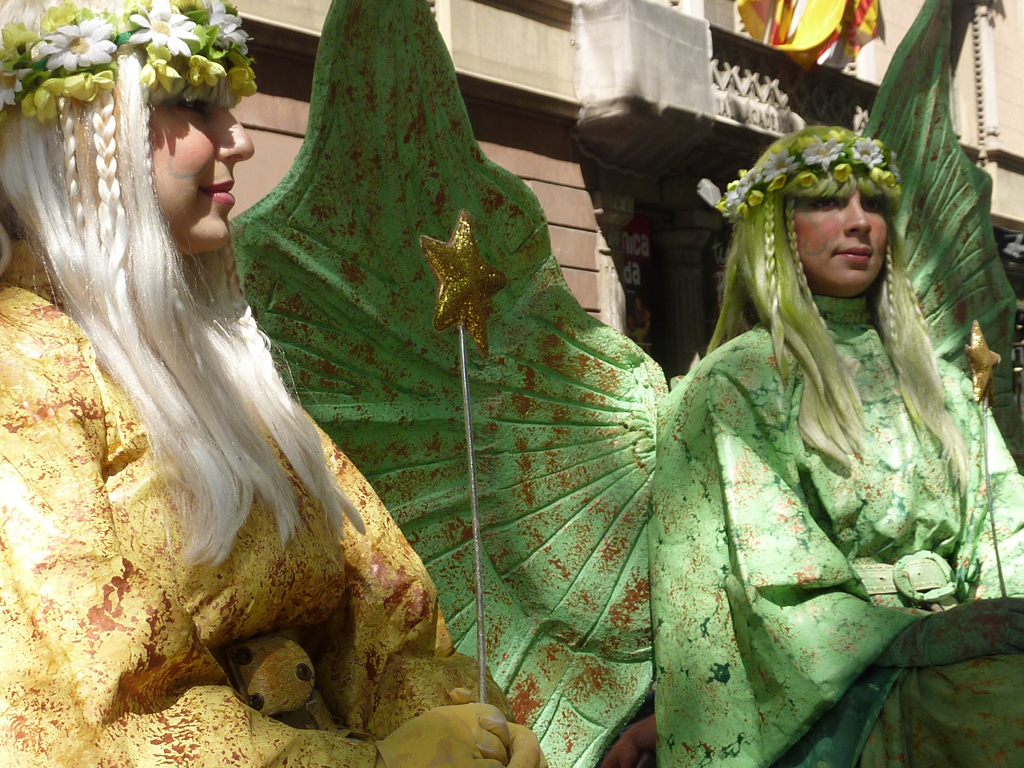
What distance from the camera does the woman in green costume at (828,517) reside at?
214 cm

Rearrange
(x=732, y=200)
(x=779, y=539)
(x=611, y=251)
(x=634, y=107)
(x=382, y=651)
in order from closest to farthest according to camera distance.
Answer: (x=382, y=651)
(x=779, y=539)
(x=732, y=200)
(x=634, y=107)
(x=611, y=251)

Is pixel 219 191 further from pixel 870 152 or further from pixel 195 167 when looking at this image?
pixel 870 152

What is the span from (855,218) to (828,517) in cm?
70

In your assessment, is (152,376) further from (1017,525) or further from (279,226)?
(1017,525)

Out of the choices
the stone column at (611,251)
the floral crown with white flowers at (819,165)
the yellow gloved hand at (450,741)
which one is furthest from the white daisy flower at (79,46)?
the stone column at (611,251)

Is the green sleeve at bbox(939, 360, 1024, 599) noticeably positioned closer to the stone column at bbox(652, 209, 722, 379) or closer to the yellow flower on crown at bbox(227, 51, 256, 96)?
the yellow flower on crown at bbox(227, 51, 256, 96)

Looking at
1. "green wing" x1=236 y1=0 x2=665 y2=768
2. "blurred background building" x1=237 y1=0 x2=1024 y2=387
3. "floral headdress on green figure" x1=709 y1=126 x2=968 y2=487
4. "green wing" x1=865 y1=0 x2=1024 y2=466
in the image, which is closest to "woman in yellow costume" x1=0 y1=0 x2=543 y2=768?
"green wing" x1=236 y1=0 x2=665 y2=768

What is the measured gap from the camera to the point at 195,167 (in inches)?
54.4

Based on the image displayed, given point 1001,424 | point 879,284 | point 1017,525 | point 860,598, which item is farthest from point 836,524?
point 1001,424

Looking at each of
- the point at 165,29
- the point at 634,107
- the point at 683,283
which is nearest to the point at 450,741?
the point at 165,29

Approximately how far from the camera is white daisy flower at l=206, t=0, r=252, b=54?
4.72ft

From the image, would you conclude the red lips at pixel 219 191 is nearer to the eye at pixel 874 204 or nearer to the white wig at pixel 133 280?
the white wig at pixel 133 280

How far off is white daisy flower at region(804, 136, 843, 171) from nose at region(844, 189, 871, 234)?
99mm

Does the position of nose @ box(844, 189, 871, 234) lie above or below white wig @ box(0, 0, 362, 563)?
above
